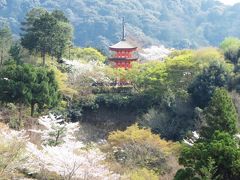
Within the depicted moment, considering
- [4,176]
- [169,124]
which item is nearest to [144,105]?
[169,124]

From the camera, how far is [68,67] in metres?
38.1

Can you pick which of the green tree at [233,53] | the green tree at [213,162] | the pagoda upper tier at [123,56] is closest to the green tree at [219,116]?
the green tree at [213,162]

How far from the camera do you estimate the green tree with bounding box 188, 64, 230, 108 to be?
30.1m

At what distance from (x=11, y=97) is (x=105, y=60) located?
23.3 metres

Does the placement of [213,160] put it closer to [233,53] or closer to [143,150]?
[143,150]

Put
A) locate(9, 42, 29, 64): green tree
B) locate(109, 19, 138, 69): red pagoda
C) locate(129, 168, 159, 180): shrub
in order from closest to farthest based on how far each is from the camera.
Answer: locate(129, 168, 159, 180): shrub → locate(9, 42, 29, 64): green tree → locate(109, 19, 138, 69): red pagoda

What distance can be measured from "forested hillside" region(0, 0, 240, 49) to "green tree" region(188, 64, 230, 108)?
52913 millimetres

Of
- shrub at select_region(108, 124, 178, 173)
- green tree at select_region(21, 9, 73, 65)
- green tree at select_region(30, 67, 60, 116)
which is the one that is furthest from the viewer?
green tree at select_region(21, 9, 73, 65)

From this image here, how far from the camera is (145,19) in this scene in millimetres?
92188

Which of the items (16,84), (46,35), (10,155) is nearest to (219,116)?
(10,155)

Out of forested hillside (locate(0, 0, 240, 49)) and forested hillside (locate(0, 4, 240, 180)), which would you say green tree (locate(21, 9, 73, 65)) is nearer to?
forested hillside (locate(0, 4, 240, 180))

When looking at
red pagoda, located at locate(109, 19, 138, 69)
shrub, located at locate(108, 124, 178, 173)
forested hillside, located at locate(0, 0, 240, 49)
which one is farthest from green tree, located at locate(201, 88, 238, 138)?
forested hillside, located at locate(0, 0, 240, 49)

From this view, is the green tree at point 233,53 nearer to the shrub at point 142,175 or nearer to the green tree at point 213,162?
the shrub at point 142,175

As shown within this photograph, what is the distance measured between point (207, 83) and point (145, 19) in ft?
207
